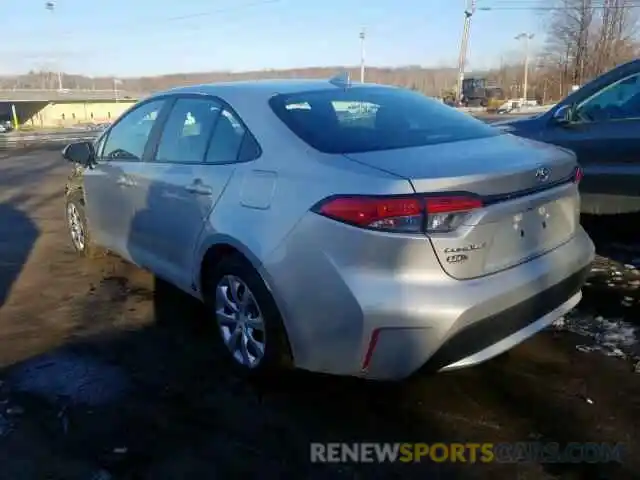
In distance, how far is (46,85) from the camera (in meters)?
124

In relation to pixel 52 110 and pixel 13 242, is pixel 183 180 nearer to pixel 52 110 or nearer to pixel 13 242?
pixel 13 242

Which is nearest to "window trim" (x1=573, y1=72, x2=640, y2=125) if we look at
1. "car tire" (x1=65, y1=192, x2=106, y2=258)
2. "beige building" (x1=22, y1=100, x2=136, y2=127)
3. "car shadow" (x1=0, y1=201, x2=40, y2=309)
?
"car tire" (x1=65, y1=192, x2=106, y2=258)

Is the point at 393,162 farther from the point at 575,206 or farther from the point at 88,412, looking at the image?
the point at 88,412

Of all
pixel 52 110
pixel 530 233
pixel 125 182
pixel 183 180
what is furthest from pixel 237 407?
pixel 52 110

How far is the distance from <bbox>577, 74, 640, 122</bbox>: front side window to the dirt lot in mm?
1948

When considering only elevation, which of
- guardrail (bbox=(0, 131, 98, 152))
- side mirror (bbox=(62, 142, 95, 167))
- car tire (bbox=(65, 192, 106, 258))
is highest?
side mirror (bbox=(62, 142, 95, 167))

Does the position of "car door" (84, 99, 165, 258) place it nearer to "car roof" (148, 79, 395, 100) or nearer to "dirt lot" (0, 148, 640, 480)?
"car roof" (148, 79, 395, 100)

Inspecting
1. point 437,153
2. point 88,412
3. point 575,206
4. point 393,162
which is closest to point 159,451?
point 88,412

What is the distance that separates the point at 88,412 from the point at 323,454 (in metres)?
1.24

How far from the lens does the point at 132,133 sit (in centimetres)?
441

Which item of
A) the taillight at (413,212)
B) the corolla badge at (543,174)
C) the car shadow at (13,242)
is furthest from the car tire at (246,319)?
the car shadow at (13,242)

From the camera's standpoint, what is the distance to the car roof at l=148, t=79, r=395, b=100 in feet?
11.1

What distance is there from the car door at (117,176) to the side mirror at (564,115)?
3.58 m

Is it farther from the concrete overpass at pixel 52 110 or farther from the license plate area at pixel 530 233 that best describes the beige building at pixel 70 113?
the license plate area at pixel 530 233
